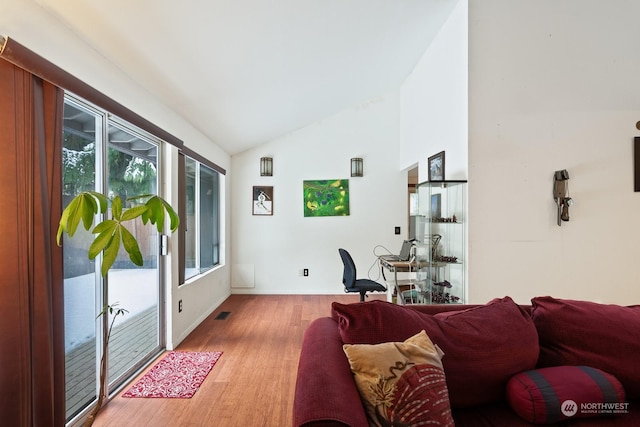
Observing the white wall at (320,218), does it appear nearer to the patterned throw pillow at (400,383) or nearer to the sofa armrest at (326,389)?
the sofa armrest at (326,389)

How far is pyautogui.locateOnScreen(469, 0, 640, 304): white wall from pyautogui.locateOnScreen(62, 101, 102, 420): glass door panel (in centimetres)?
277

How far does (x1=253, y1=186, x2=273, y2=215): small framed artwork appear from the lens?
5008mm

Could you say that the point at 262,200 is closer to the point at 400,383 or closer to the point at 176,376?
the point at 176,376

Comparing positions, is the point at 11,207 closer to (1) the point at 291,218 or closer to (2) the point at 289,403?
(2) the point at 289,403

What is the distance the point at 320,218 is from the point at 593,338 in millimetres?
3847

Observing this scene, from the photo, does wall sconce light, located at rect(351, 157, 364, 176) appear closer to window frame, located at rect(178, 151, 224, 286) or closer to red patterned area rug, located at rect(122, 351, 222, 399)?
window frame, located at rect(178, 151, 224, 286)

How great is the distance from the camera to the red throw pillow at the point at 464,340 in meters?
1.28

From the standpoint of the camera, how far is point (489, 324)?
4.57 ft

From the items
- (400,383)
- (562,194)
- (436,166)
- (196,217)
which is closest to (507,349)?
(400,383)

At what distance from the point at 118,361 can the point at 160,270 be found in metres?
0.79

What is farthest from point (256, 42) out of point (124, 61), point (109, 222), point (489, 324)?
point (489, 324)

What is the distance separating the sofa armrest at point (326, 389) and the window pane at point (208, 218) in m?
3.09

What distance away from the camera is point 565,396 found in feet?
3.85

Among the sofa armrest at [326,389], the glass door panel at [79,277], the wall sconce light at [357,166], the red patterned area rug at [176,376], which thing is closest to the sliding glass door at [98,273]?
the glass door panel at [79,277]
